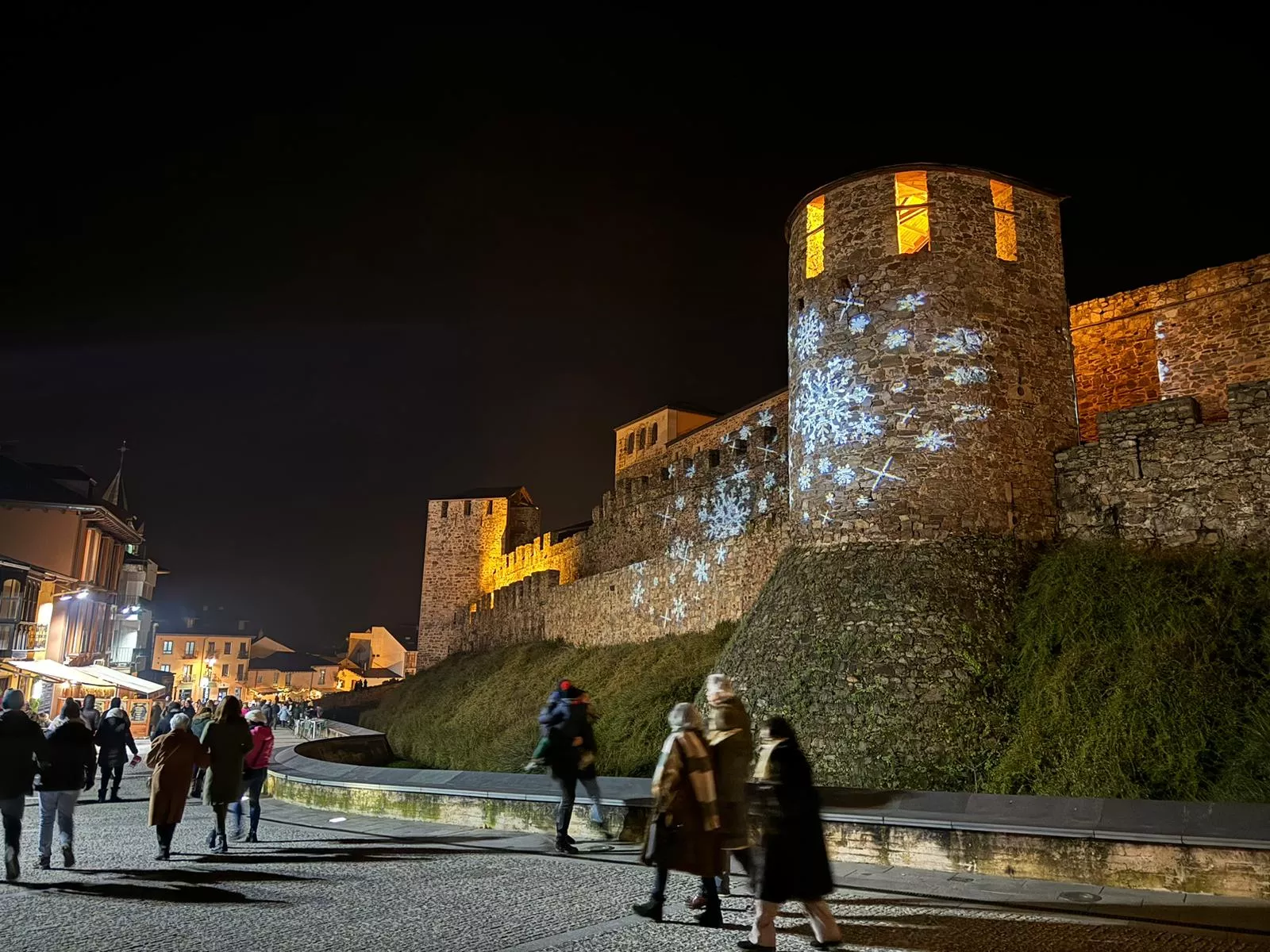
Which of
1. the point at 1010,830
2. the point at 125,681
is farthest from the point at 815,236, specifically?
the point at 125,681

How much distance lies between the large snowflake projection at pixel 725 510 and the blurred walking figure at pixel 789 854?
57.6 feet

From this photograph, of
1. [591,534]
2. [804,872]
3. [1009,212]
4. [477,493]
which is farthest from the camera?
[477,493]

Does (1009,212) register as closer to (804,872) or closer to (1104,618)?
(1104,618)

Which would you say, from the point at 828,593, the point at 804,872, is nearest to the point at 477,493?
the point at 828,593

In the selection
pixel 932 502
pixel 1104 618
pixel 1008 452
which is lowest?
pixel 1104 618

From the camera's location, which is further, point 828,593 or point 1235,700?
point 828,593

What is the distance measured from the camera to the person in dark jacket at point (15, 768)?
23.3ft

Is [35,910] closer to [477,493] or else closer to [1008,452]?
[1008,452]

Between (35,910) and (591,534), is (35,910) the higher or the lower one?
the lower one

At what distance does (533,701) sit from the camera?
992 inches

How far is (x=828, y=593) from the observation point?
12.2 meters

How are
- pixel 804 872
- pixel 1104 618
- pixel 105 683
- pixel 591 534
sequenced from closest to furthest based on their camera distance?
pixel 804 872 → pixel 1104 618 → pixel 105 683 → pixel 591 534

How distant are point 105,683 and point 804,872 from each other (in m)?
25.8

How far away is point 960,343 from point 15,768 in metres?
11.8
